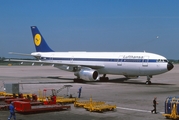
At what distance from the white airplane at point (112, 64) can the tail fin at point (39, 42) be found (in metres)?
3.42

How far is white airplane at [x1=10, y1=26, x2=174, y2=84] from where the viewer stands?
112 ft

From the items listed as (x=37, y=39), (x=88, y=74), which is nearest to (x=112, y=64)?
(x=88, y=74)

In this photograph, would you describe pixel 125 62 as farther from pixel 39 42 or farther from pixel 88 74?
pixel 39 42

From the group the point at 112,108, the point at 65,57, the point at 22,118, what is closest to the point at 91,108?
the point at 112,108

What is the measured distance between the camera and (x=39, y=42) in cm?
4888

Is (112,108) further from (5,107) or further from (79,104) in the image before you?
(5,107)

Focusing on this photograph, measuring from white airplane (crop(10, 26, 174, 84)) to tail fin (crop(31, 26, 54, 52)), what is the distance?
342 centimetres

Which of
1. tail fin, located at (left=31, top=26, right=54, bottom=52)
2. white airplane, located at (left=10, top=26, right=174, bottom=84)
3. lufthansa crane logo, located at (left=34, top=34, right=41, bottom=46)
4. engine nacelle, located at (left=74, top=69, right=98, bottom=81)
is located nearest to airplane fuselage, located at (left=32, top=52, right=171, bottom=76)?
white airplane, located at (left=10, top=26, right=174, bottom=84)

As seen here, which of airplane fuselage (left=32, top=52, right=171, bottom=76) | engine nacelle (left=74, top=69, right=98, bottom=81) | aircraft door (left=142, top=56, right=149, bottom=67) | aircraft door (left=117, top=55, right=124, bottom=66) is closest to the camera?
airplane fuselage (left=32, top=52, right=171, bottom=76)

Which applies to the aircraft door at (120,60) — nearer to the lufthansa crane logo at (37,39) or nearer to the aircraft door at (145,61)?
the aircraft door at (145,61)

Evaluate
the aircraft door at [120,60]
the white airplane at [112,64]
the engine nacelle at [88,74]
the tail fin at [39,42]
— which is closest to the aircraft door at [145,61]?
the white airplane at [112,64]

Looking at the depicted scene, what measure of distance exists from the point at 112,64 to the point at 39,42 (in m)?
16.2

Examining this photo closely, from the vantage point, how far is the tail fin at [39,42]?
48.8 meters

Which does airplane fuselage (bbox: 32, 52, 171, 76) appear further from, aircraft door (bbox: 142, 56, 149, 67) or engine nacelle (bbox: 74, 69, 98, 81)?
engine nacelle (bbox: 74, 69, 98, 81)
